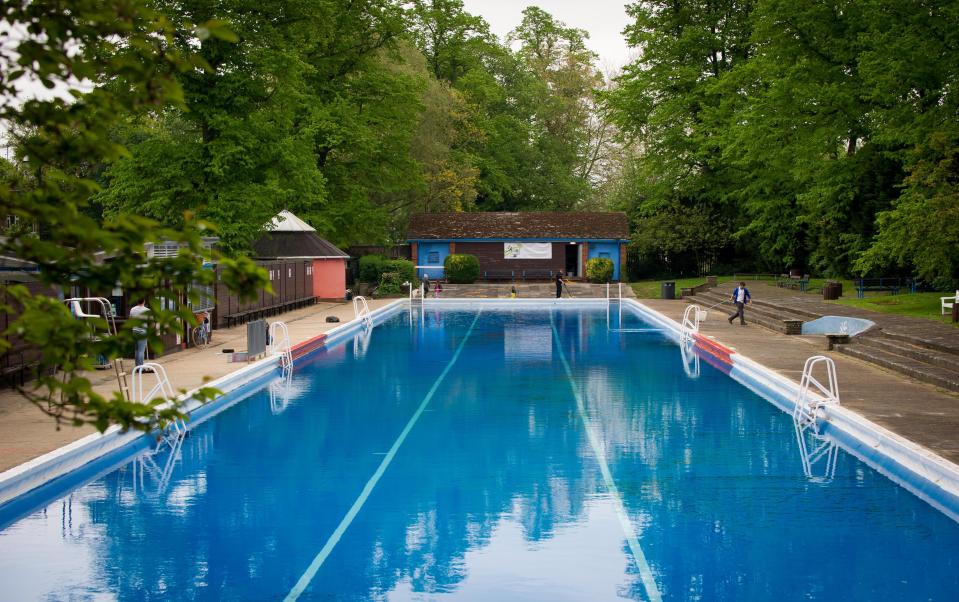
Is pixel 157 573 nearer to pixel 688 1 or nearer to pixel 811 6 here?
Answer: pixel 811 6

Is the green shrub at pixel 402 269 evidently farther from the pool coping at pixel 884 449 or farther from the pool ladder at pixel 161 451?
the pool ladder at pixel 161 451

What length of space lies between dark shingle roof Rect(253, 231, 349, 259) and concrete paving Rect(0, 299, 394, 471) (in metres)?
6.18

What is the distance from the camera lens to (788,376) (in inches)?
835

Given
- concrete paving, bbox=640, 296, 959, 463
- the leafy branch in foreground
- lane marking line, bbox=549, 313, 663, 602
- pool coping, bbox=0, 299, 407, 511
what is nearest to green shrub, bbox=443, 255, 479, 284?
concrete paving, bbox=640, 296, 959, 463

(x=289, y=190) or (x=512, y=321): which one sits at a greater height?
(x=289, y=190)

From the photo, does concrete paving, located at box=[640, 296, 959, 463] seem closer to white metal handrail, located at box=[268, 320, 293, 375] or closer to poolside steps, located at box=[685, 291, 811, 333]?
poolside steps, located at box=[685, 291, 811, 333]

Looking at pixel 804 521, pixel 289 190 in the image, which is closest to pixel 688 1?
pixel 289 190

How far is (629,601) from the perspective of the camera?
8.63 metres

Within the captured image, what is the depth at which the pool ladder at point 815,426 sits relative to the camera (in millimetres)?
13953

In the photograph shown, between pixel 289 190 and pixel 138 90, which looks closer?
pixel 138 90

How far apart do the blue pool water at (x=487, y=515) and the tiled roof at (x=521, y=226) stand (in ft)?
141

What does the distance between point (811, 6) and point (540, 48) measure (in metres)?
46.4

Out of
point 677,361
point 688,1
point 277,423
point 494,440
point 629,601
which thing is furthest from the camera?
point 688,1

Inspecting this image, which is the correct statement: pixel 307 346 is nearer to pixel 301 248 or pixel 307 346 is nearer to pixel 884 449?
pixel 301 248
